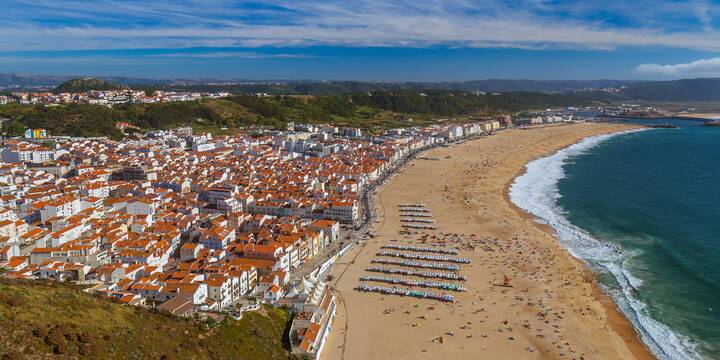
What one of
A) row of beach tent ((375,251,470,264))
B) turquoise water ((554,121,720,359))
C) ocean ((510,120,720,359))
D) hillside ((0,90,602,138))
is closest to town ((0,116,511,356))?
row of beach tent ((375,251,470,264))

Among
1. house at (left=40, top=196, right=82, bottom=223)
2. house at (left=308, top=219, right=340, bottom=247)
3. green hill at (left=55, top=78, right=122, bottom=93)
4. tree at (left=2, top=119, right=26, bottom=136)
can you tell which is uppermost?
green hill at (left=55, top=78, right=122, bottom=93)

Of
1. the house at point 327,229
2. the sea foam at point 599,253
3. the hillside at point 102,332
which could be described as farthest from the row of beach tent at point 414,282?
the hillside at point 102,332

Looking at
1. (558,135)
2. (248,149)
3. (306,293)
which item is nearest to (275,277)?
(306,293)

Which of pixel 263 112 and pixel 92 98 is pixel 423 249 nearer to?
pixel 263 112

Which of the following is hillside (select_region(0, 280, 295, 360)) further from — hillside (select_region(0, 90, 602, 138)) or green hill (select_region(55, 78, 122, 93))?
green hill (select_region(55, 78, 122, 93))

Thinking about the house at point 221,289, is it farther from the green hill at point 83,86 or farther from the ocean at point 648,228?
the green hill at point 83,86

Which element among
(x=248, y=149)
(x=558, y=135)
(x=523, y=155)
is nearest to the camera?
(x=248, y=149)

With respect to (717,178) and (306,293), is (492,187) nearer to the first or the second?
(717,178)
